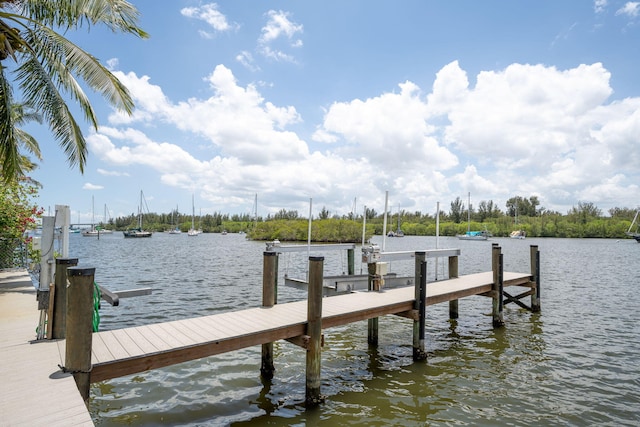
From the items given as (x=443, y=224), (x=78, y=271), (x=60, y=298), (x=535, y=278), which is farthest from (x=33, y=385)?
(x=443, y=224)

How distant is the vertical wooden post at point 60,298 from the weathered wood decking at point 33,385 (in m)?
0.19

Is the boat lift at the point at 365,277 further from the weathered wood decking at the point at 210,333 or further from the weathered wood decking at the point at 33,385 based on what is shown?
the weathered wood decking at the point at 33,385

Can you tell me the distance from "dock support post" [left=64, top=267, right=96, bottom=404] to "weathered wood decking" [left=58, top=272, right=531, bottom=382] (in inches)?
10.9

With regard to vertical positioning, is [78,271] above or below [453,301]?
above

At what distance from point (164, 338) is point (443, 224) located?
120m

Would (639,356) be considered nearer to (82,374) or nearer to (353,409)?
(353,409)

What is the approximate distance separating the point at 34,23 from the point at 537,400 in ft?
42.6

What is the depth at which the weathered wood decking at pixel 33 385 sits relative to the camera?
3.18 meters

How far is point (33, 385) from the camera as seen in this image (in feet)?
12.5

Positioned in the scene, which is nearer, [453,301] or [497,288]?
[497,288]

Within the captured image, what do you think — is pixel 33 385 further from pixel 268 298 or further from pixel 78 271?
pixel 268 298

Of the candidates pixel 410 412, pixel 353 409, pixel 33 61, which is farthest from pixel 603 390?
pixel 33 61

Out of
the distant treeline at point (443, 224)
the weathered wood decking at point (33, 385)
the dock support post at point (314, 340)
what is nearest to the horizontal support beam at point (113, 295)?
the weathered wood decking at point (33, 385)

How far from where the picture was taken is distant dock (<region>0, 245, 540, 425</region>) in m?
3.71
